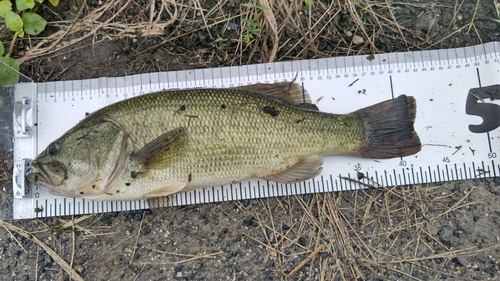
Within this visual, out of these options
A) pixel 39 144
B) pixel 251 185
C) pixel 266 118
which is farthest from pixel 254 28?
pixel 39 144

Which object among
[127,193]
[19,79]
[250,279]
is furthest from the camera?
[19,79]

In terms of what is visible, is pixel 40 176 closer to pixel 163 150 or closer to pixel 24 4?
pixel 163 150

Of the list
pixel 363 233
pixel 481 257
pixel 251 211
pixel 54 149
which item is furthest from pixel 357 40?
pixel 54 149

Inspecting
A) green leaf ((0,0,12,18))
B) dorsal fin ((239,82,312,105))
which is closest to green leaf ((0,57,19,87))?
green leaf ((0,0,12,18))

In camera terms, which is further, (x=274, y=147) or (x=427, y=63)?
(x=427, y=63)

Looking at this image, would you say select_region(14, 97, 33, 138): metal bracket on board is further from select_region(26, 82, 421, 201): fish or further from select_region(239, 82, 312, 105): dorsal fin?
select_region(239, 82, 312, 105): dorsal fin

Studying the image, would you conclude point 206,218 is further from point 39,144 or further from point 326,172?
point 39,144

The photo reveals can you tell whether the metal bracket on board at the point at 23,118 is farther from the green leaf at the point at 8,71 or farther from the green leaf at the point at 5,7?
the green leaf at the point at 5,7
